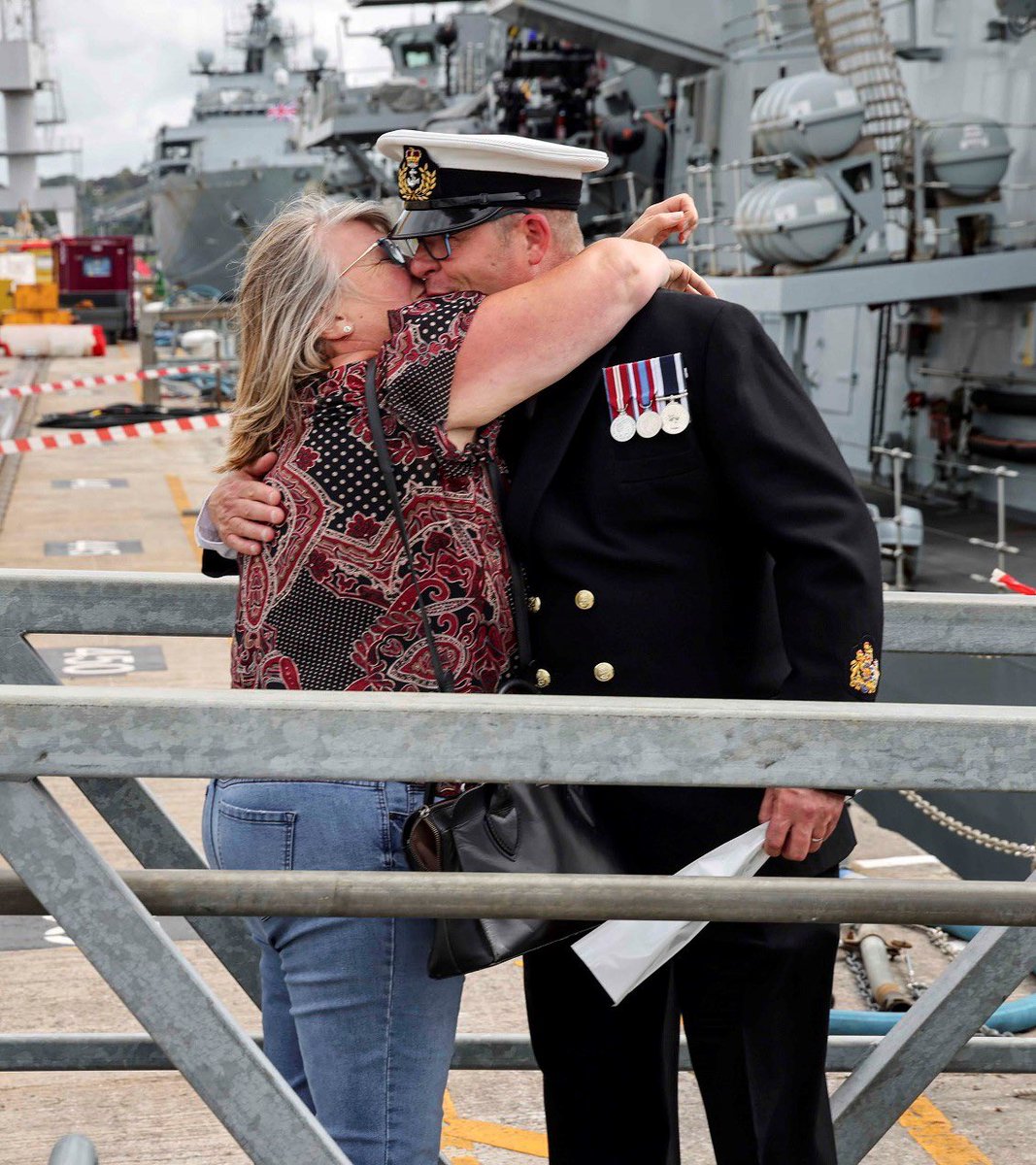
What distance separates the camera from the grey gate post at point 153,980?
1526 mm

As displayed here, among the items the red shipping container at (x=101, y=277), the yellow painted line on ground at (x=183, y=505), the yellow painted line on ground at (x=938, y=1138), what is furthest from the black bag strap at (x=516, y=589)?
the red shipping container at (x=101, y=277)

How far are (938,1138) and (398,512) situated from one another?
2.33 metres

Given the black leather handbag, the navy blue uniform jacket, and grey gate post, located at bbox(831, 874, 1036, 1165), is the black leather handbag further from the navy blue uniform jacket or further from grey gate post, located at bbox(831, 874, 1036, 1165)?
grey gate post, located at bbox(831, 874, 1036, 1165)

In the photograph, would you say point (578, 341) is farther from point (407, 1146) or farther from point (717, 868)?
point (407, 1146)

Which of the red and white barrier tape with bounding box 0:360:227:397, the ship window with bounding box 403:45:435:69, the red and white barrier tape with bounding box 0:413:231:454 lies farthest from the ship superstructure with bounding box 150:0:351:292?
the red and white barrier tape with bounding box 0:413:231:454

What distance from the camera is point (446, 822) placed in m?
1.78

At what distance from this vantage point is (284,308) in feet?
6.45

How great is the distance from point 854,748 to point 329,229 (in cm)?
102

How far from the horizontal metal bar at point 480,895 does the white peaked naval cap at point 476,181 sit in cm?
91

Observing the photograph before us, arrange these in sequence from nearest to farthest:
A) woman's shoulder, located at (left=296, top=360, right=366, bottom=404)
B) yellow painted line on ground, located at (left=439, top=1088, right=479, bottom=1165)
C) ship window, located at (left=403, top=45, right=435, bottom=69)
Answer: woman's shoulder, located at (left=296, top=360, right=366, bottom=404) < yellow painted line on ground, located at (left=439, top=1088, right=479, bottom=1165) < ship window, located at (left=403, top=45, right=435, bottom=69)

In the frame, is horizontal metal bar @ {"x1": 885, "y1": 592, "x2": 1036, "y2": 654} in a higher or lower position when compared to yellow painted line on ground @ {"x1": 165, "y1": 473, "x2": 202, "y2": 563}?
higher

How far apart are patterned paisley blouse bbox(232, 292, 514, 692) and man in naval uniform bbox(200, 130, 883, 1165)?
3.6 inches

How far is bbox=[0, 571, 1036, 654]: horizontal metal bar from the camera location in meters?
2.20

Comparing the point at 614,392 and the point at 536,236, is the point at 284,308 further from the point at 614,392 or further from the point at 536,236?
the point at 614,392
